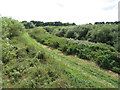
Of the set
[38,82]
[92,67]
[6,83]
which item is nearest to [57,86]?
[38,82]

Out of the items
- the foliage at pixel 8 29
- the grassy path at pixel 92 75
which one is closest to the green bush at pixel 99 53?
the grassy path at pixel 92 75

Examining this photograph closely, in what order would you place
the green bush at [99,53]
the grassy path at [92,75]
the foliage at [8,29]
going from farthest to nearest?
the foliage at [8,29]
the green bush at [99,53]
the grassy path at [92,75]

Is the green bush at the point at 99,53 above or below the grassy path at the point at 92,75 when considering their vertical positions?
above

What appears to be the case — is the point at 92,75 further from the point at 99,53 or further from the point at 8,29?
the point at 8,29

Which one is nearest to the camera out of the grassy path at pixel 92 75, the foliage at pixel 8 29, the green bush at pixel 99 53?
the grassy path at pixel 92 75

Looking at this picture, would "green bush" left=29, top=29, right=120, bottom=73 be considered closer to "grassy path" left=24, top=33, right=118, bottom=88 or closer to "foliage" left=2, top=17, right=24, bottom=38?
"grassy path" left=24, top=33, right=118, bottom=88

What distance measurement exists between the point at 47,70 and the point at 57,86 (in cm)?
144

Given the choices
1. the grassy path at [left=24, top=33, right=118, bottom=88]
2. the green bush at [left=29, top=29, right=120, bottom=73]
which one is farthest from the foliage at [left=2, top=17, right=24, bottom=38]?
the grassy path at [left=24, top=33, right=118, bottom=88]

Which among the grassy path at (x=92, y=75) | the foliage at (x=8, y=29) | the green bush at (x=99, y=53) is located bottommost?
the grassy path at (x=92, y=75)

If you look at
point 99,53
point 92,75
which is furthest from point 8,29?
point 99,53

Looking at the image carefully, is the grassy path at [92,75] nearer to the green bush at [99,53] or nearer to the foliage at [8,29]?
the green bush at [99,53]

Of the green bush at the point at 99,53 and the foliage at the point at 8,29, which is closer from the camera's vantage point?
the green bush at the point at 99,53

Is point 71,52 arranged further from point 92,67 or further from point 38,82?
point 38,82

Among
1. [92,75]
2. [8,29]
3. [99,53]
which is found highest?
[8,29]
